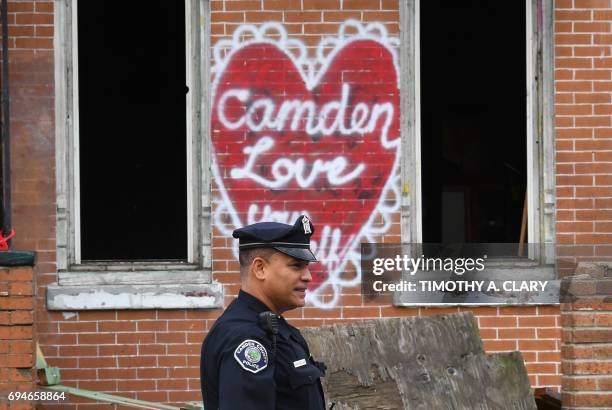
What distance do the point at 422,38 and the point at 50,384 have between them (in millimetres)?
3708

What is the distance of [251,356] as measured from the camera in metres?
3.55

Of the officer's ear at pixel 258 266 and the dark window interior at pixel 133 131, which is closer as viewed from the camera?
the officer's ear at pixel 258 266

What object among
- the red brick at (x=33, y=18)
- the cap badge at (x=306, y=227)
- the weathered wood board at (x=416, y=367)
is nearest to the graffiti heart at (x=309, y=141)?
the red brick at (x=33, y=18)

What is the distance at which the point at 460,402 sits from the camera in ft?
17.4

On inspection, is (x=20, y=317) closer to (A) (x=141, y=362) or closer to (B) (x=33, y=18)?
(A) (x=141, y=362)

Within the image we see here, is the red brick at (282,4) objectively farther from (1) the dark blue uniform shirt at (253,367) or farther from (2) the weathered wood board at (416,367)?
(1) the dark blue uniform shirt at (253,367)

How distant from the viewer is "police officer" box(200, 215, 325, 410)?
3545mm

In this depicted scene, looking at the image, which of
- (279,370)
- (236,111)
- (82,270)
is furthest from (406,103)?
(279,370)

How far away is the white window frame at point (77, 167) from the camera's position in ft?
26.4

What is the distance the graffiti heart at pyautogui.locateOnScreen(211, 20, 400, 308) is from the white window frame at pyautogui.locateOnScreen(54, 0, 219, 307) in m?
0.12

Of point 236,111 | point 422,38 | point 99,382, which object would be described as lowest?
point 99,382

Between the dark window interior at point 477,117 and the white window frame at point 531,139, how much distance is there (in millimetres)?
87

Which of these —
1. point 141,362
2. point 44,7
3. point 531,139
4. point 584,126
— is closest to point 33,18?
point 44,7

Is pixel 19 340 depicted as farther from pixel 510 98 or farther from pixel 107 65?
pixel 510 98
